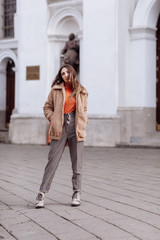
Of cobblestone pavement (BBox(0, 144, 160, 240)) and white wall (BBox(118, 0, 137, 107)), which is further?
white wall (BBox(118, 0, 137, 107))

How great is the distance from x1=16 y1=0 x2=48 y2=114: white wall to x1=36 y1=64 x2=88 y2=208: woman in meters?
10.8

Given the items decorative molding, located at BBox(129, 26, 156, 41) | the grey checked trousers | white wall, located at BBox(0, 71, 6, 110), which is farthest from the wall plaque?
the grey checked trousers

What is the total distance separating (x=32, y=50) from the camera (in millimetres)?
16094

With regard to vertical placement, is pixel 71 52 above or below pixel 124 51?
above

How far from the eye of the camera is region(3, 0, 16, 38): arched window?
19.2 metres

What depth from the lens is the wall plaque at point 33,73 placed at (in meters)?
16.0

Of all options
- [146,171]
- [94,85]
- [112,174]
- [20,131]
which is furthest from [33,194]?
[20,131]

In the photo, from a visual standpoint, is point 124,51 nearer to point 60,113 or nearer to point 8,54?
point 8,54

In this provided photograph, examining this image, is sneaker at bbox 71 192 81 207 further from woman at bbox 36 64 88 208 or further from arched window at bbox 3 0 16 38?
arched window at bbox 3 0 16 38

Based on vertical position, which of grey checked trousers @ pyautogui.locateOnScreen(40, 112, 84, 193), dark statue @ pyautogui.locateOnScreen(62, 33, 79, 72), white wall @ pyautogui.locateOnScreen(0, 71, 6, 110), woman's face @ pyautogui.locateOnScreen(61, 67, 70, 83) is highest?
dark statue @ pyautogui.locateOnScreen(62, 33, 79, 72)

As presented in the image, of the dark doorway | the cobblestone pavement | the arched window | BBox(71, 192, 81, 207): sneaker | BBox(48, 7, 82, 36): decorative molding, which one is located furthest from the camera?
the arched window

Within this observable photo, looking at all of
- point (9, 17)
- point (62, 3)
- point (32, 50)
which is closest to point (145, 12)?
point (62, 3)

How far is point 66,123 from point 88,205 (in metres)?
0.95

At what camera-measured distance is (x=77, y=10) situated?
1546 cm
